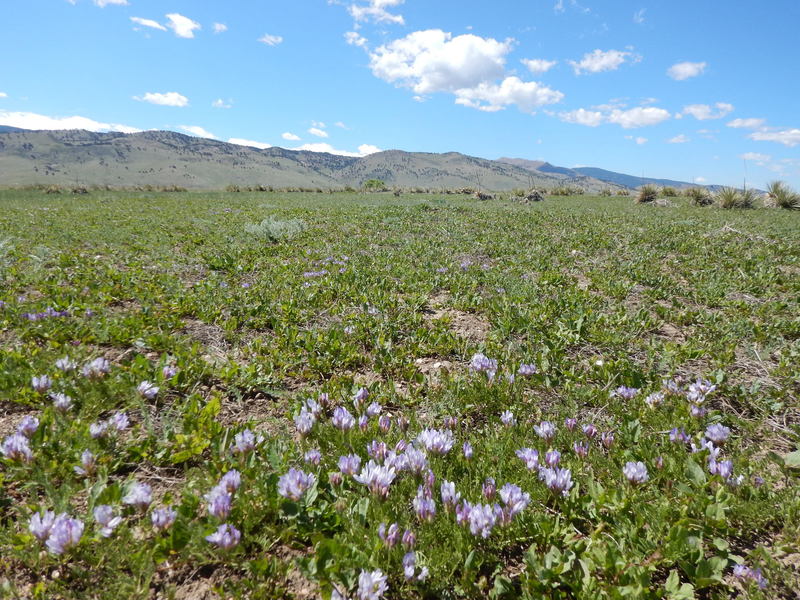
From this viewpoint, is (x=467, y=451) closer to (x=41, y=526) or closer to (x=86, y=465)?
(x=41, y=526)

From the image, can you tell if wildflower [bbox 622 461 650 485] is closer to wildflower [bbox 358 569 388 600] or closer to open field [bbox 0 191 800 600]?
open field [bbox 0 191 800 600]

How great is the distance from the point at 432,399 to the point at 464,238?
9.84 m

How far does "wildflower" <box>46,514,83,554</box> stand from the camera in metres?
1.85

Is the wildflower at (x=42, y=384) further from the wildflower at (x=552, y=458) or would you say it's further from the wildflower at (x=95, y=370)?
the wildflower at (x=552, y=458)

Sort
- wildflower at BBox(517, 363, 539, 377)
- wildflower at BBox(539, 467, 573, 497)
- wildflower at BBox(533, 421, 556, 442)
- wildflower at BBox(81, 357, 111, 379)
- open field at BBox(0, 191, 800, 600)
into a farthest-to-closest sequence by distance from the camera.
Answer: wildflower at BBox(517, 363, 539, 377), wildflower at BBox(81, 357, 111, 379), wildflower at BBox(533, 421, 556, 442), wildflower at BBox(539, 467, 573, 497), open field at BBox(0, 191, 800, 600)

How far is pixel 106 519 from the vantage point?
6.53 ft

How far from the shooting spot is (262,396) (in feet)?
12.5

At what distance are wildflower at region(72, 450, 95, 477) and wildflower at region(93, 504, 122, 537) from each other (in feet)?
1.89

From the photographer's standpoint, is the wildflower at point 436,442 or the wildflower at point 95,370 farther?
the wildflower at point 95,370

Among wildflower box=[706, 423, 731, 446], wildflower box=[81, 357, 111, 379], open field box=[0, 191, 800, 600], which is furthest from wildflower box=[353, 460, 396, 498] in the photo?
wildflower box=[81, 357, 111, 379]

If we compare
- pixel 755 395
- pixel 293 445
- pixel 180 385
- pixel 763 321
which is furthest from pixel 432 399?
pixel 763 321

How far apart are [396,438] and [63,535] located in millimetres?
1931

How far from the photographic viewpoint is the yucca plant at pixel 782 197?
70.3 ft

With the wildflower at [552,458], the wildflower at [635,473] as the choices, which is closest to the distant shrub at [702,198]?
the wildflower at [635,473]
